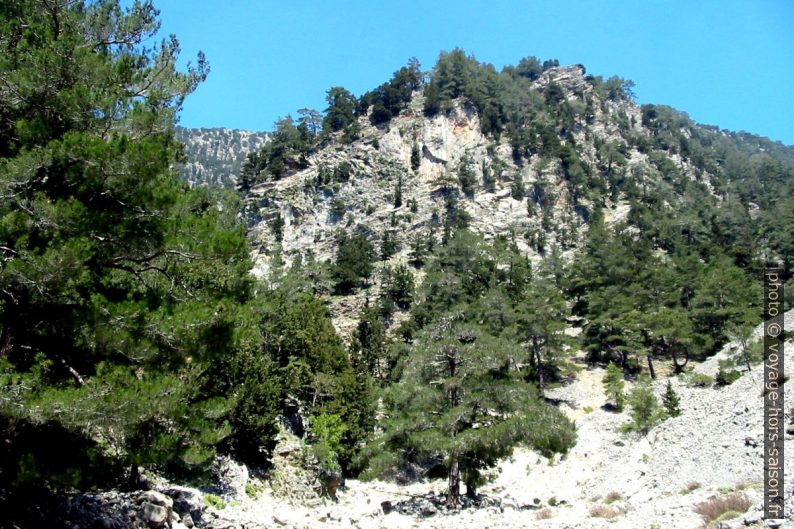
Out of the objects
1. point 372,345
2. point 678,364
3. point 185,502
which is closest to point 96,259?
point 185,502

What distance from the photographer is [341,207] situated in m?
84.9

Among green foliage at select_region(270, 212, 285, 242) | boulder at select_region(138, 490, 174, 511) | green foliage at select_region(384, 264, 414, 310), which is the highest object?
green foliage at select_region(270, 212, 285, 242)

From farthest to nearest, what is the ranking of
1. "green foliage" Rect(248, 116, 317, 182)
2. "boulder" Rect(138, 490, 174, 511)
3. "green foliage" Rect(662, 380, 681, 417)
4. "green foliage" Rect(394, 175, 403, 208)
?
"green foliage" Rect(248, 116, 317, 182)
"green foliage" Rect(394, 175, 403, 208)
"green foliage" Rect(662, 380, 681, 417)
"boulder" Rect(138, 490, 174, 511)

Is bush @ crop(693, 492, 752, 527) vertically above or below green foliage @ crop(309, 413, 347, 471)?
above

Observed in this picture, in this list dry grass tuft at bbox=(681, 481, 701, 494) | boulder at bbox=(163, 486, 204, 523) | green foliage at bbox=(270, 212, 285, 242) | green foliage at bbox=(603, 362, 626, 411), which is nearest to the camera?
boulder at bbox=(163, 486, 204, 523)

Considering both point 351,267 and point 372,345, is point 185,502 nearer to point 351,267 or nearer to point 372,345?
point 372,345

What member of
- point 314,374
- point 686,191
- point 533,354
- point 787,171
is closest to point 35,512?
point 314,374

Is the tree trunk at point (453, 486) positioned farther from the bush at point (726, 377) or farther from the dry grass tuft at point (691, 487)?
the bush at point (726, 377)

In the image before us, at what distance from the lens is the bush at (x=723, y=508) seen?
8781mm

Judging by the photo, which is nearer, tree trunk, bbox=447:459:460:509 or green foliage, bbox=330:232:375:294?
tree trunk, bbox=447:459:460:509

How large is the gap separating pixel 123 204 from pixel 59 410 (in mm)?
3377

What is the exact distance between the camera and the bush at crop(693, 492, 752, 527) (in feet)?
28.8

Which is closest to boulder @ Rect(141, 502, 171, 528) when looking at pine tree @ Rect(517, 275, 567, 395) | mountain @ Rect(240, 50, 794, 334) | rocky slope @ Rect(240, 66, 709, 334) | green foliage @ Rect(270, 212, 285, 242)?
pine tree @ Rect(517, 275, 567, 395)

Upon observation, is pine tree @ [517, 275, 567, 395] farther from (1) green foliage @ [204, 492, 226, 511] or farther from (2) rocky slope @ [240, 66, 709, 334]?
(2) rocky slope @ [240, 66, 709, 334]
